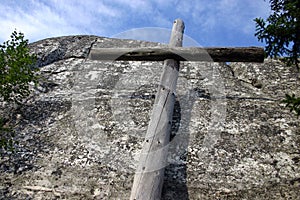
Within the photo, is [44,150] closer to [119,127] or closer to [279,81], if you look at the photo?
[119,127]

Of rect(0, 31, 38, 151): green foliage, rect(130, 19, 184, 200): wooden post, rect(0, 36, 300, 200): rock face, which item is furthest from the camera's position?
rect(0, 31, 38, 151): green foliage

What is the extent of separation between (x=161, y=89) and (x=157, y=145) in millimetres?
1462

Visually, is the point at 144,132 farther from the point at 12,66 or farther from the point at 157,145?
the point at 12,66

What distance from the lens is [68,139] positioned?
20.2ft

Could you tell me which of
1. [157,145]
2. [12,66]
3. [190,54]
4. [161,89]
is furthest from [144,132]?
[12,66]

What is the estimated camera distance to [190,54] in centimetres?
691

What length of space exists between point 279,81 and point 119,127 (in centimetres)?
444

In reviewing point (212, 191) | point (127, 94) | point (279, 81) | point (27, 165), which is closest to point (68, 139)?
point (27, 165)

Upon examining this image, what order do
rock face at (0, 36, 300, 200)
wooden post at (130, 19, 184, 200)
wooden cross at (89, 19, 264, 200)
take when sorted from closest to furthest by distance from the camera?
wooden post at (130, 19, 184, 200) → wooden cross at (89, 19, 264, 200) → rock face at (0, 36, 300, 200)

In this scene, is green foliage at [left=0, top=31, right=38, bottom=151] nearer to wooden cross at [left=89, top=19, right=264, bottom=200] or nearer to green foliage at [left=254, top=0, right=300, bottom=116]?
wooden cross at [left=89, top=19, right=264, bottom=200]

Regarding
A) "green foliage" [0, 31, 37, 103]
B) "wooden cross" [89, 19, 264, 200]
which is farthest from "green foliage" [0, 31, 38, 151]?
"wooden cross" [89, 19, 264, 200]

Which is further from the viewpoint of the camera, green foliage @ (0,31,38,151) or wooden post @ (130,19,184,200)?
green foliage @ (0,31,38,151)

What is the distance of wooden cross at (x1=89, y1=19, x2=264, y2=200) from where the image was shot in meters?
4.64

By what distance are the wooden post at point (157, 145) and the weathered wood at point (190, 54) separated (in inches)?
8.8
